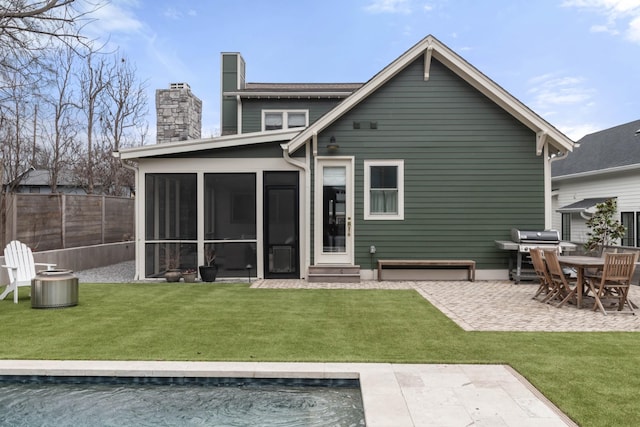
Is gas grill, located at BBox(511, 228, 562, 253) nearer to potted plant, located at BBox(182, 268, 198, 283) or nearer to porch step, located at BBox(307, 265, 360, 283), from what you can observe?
porch step, located at BBox(307, 265, 360, 283)

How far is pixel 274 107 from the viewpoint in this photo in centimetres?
1395

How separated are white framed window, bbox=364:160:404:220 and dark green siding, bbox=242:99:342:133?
403cm

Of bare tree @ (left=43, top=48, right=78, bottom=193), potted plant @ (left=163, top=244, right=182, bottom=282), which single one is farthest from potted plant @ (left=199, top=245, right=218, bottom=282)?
bare tree @ (left=43, top=48, right=78, bottom=193)

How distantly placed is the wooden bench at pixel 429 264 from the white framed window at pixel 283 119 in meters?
5.53

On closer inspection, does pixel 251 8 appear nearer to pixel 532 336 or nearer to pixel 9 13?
pixel 9 13

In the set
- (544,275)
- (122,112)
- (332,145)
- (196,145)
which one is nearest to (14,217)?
(196,145)

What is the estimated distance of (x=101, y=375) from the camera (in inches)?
164

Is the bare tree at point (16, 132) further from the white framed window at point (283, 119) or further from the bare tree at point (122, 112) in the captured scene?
the white framed window at point (283, 119)

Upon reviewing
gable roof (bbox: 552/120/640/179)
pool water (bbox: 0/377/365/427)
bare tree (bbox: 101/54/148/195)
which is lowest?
pool water (bbox: 0/377/365/427)

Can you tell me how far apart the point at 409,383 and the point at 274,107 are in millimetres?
11260

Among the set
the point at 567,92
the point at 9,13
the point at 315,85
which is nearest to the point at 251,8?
the point at 315,85

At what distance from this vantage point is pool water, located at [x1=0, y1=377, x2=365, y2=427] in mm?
3492

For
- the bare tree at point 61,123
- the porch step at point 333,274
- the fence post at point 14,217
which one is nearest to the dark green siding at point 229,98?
the fence post at point 14,217

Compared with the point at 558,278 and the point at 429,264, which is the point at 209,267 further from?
the point at 558,278
